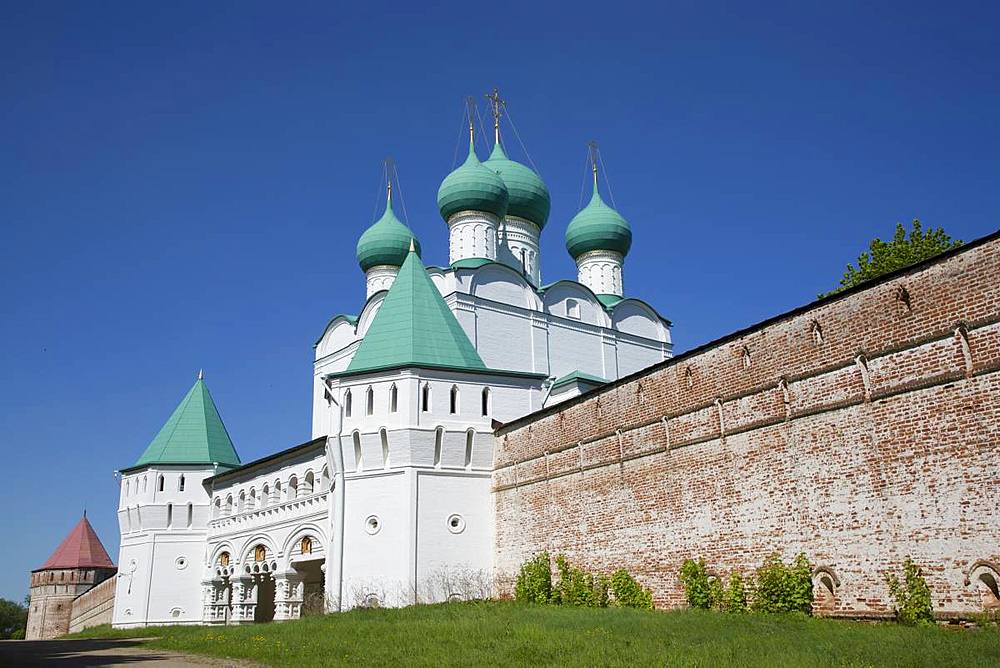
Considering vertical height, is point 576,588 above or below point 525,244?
below

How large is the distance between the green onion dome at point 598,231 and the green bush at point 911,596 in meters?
17.6

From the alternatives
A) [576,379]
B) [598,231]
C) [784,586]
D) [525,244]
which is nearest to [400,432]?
[576,379]

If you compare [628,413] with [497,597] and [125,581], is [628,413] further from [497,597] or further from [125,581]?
[125,581]

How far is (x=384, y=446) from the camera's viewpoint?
53.8ft

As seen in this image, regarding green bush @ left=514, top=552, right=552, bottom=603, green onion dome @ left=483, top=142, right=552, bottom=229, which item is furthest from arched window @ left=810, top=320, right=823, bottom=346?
green onion dome @ left=483, top=142, right=552, bottom=229

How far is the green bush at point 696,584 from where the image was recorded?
11659 mm

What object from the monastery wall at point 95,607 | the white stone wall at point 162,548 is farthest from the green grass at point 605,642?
the monastery wall at point 95,607

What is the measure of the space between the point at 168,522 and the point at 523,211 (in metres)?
12.5

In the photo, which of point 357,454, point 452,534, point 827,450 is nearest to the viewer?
point 827,450

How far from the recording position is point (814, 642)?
8383mm

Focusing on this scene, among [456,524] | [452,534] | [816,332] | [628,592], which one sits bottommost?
[628,592]

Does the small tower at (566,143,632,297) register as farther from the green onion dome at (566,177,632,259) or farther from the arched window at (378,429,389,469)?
the arched window at (378,429,389,469)

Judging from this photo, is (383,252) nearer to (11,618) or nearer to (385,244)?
(385,244)

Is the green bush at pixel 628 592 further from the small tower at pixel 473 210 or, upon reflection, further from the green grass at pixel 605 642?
the small tower at pixel 473 210
